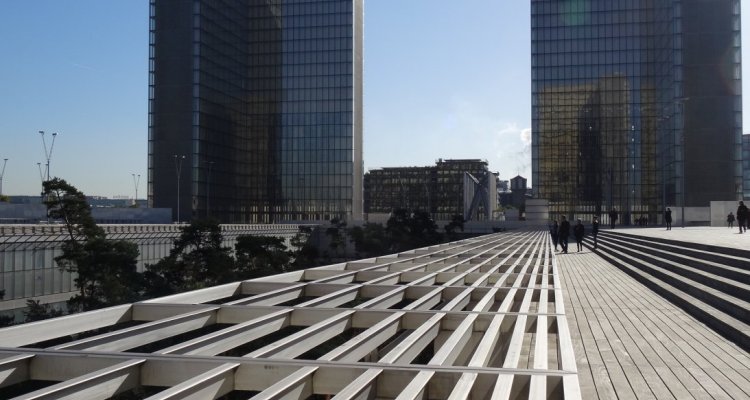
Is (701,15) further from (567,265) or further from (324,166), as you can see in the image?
(567,265)

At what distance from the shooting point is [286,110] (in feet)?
422

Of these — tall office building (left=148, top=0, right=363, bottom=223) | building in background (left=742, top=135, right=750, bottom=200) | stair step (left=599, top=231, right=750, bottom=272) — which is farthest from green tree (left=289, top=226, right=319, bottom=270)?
building in background (left=742, top=135, right=750, bottom=200)

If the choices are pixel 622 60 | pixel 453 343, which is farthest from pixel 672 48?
pixel 453 343

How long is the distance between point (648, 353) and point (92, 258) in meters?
36.1

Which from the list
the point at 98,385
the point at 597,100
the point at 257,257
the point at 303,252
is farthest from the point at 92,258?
the point at 597,100

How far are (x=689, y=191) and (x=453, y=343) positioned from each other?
310 ft

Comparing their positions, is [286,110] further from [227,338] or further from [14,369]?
[14,369]

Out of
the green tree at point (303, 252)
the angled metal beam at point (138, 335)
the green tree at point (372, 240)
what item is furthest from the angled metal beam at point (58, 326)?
the green tree at point (372, 240)

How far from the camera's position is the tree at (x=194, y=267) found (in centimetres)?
4500

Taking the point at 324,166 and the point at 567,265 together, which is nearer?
the point at 567,265

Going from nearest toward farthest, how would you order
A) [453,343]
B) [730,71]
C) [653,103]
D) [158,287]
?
[453,343] → [158,287] → [730,71] → [653,103]

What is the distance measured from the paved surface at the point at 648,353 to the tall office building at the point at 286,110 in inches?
4255

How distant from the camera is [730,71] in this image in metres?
91.4

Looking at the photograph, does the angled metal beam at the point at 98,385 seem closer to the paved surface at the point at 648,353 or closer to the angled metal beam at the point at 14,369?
the angled metal beam at the point at 14,369
